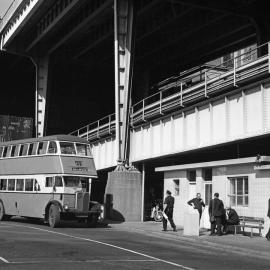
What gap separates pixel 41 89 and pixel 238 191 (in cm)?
3276

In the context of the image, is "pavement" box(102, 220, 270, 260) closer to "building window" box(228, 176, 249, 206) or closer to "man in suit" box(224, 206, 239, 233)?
"man in suit" box(224, 206, 239, 233)

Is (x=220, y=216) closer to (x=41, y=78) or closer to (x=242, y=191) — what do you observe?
(x=242, y=191)

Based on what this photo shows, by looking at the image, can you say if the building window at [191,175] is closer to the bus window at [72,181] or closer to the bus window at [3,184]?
the bus window at [72,181]

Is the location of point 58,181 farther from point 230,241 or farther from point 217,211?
point 230,241

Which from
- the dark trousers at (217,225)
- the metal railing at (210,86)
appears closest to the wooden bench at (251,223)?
the dark trousers at (217,225)

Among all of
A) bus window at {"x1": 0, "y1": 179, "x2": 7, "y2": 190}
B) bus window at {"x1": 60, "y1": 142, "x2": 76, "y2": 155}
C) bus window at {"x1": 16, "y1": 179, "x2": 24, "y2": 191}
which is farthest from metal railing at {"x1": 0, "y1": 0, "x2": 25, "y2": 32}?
bus window at {"x1": 60, "y1": 142, "x2": 76, "y2": 155}

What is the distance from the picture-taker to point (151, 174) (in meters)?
36.0

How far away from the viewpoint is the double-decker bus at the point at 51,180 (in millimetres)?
24047

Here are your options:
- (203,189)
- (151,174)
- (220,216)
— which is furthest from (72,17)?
(220,216)

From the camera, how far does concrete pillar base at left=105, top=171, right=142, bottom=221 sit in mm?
29750

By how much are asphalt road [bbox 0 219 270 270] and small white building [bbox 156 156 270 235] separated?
364cm

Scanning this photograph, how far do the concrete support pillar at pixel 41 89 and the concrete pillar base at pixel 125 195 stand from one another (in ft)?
68.6

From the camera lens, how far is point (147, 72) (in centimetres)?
5138

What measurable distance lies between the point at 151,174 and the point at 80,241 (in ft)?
64.1
